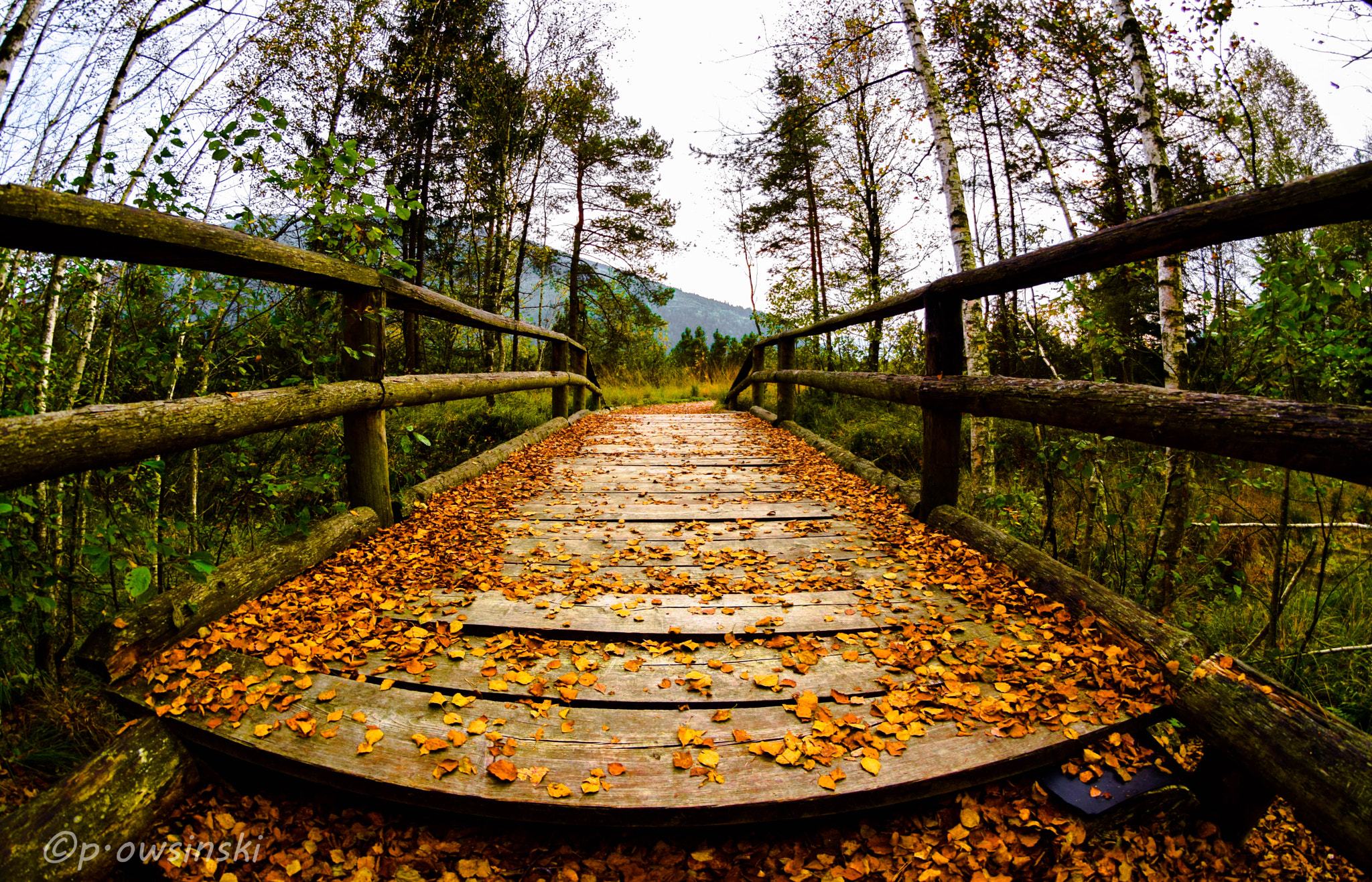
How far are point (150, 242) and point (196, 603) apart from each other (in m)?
0.95

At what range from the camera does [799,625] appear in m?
1.77

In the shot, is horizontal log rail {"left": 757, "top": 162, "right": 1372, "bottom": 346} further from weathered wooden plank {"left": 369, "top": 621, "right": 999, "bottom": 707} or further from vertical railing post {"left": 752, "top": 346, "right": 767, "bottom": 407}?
vertical railing post {"left": 752, "top": 346, "right": 767, "bottom": 407}

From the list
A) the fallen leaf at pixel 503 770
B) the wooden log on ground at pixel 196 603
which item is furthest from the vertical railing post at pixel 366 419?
the fallen leaf at pixel 503 770

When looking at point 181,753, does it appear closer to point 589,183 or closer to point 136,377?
point 136,377

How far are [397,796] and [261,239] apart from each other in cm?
163

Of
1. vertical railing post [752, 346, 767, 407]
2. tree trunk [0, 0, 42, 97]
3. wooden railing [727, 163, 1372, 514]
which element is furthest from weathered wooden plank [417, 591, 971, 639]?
vertical railing post [752, 346, 767, 407]

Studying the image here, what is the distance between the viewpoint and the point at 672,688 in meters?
1.46

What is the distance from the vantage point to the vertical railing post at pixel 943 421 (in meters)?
2.66

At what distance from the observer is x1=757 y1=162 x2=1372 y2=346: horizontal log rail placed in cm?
105

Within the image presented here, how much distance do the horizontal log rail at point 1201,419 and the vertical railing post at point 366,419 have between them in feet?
8.40

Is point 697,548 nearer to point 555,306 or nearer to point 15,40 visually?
point 15,40

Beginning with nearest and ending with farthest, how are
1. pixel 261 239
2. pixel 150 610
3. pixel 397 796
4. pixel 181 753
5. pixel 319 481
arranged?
pixel 397 796 → pixel 181 753 → pixel 150 610 → pixel 261 239 → pixel 319 481

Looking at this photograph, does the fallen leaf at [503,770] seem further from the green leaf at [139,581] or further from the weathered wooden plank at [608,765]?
the green leaf at [139,581]

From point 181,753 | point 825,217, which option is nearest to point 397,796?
point 181,753
